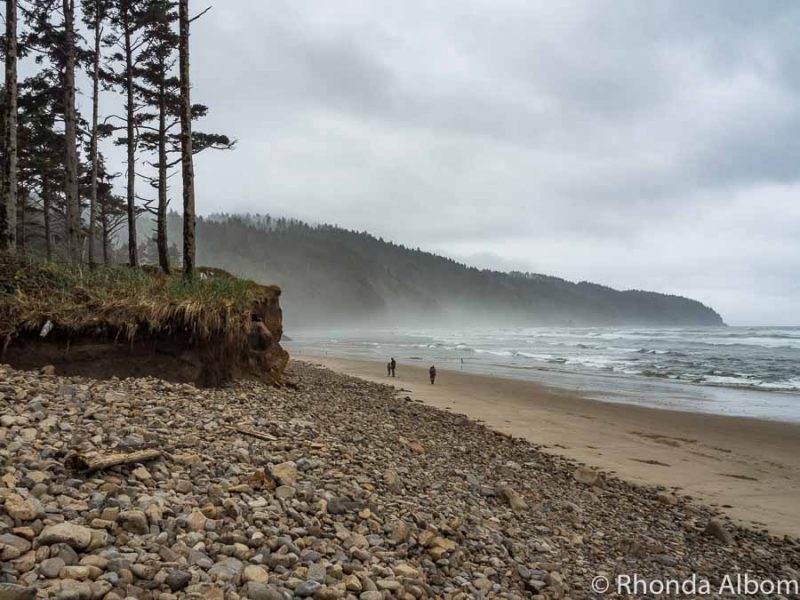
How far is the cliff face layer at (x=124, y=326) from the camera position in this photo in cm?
720

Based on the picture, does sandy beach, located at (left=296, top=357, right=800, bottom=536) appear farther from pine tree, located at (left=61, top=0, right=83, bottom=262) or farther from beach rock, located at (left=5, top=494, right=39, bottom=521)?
pine tree, located at (left=61, top=0, right=83, bottom=262)

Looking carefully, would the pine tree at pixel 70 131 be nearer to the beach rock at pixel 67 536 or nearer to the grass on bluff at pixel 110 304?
the grass on bluff at pixel 110 304

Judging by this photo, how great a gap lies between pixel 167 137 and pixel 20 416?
1516 centimetres

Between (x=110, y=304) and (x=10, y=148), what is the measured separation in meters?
6.45

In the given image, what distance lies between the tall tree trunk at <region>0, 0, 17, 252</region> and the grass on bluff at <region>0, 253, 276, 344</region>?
2020 millimetres

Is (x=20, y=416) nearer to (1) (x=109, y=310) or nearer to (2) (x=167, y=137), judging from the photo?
(1) (x=109, y=310)

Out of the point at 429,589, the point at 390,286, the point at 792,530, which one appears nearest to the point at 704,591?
the point at 429,589

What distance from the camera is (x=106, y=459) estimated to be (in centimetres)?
377

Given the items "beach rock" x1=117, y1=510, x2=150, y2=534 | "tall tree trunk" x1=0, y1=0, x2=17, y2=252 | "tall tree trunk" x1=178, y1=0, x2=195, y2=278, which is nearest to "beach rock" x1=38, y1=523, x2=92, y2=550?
"beach rock" x1=117, y1=510, x2=150, y2=534

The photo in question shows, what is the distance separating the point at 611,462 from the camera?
382 inches

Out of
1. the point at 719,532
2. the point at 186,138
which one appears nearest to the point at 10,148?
the point at 186,138

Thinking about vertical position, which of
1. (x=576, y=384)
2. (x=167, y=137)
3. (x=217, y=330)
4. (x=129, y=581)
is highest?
(x=167, y=137)

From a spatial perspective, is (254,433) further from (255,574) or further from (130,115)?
(130,115)

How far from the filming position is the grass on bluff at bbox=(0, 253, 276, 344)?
7.35 metres
